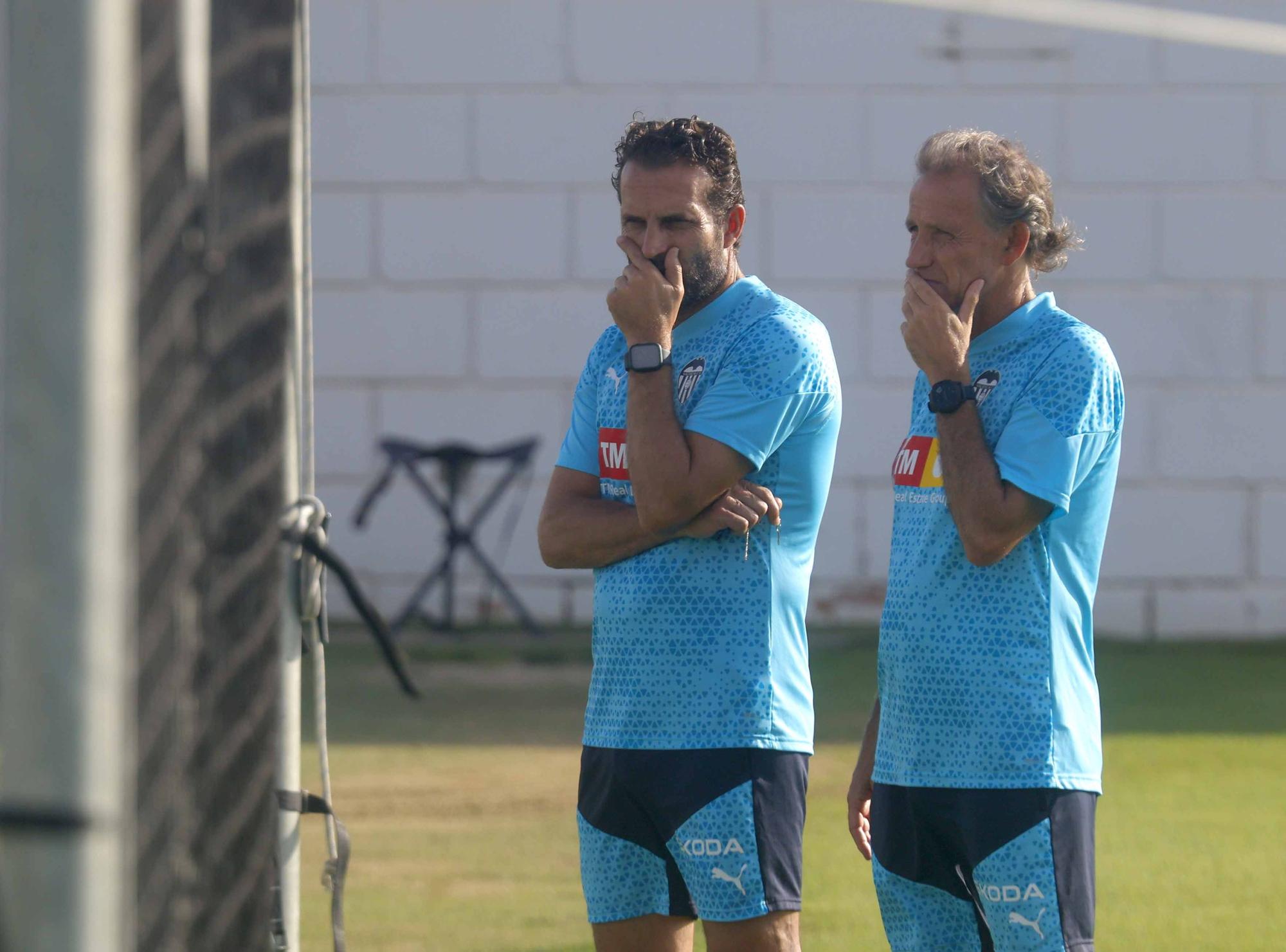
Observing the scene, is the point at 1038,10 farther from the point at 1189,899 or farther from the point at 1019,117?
the point at 1189,899

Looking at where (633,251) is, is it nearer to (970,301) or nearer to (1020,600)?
(970,301)

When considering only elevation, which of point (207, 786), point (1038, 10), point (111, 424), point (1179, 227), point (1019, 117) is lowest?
point (207, 786)

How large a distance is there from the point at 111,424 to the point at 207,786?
1.15ft

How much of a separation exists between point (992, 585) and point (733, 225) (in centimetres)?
68

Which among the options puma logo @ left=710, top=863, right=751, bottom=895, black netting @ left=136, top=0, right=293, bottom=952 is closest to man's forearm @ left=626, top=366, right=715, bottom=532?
puma logo @ left=710, top=863, right=751, bottom=895

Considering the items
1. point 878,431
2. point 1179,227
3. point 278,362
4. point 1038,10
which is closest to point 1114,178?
point 1179,227

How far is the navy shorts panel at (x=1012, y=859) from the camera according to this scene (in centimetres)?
205

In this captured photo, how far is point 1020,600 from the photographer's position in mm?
2141

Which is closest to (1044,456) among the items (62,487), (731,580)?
(731,580)

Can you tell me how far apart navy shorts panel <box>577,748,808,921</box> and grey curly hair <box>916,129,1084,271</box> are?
0.79m

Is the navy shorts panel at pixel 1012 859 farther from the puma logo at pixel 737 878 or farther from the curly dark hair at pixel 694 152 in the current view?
the curly dark hair at pixel 694 152

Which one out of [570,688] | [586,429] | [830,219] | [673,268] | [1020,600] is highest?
[830,219]

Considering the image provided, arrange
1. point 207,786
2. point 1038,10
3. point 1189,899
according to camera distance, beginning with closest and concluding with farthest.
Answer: point 207,786, point 1189,899, point 1038,10

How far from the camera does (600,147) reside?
7.84 m
